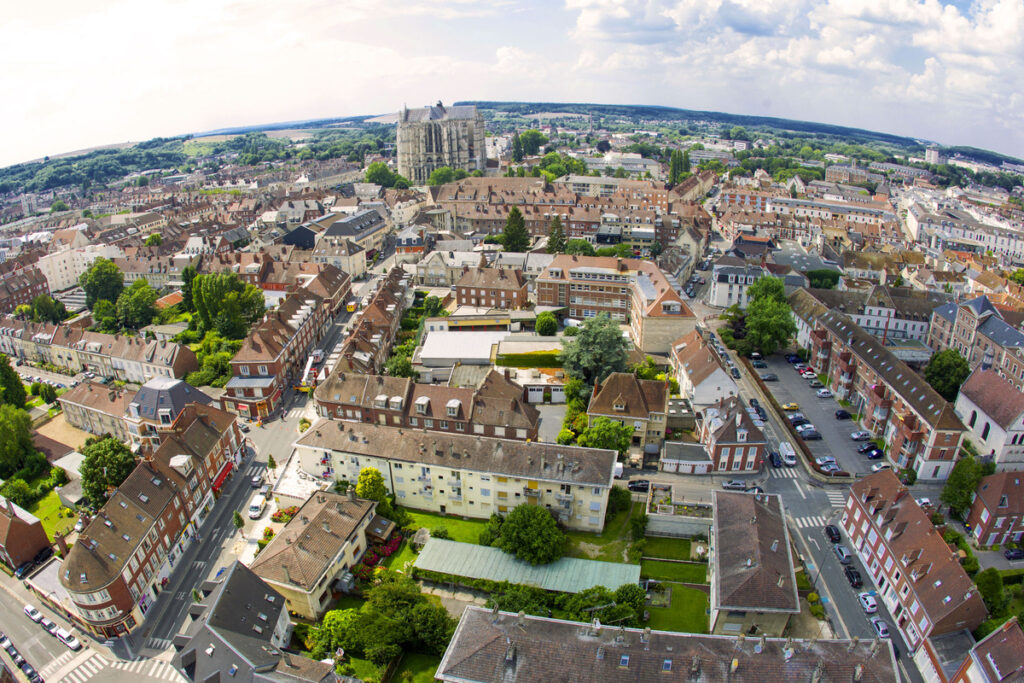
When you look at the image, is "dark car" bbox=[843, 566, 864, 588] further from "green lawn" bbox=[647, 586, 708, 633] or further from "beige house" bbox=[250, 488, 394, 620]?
"beige house" bbox=[250, 488, 394, 620]

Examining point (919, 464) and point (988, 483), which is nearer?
point (988, 483)

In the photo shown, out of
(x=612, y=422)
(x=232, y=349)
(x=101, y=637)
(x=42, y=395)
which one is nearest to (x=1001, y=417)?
(x=612, y=422)

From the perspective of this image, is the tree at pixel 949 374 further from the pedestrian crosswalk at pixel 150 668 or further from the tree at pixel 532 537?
the pedestrian crosswalk at pixel 150 668

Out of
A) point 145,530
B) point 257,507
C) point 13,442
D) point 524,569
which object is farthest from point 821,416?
point 13,442

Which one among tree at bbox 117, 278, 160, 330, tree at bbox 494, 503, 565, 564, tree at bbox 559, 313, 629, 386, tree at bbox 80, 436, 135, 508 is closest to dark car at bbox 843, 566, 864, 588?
tree at bbox 494, 503, 565, 564

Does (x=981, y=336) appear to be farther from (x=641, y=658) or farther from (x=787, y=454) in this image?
(x=641, y=658)

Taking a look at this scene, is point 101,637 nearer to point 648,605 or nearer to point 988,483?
point 648,605
